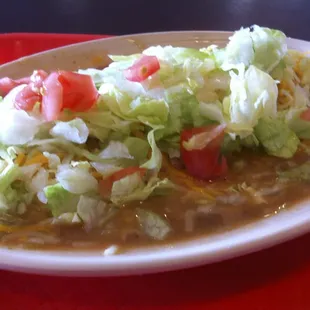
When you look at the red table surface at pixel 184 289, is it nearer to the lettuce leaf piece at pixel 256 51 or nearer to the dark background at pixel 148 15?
the lettuce leaf piece at pixel 256 51

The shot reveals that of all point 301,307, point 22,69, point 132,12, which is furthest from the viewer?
point 132,12

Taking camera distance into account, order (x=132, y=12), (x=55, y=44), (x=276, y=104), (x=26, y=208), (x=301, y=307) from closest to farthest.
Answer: (x=301, y=307) → (x=26, y=208) → (x=276, y=104) → (x=55, y=44) → (x=132, y=12)

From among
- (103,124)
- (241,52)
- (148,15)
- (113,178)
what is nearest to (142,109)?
(103,124)

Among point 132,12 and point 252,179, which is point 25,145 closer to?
point 252,179

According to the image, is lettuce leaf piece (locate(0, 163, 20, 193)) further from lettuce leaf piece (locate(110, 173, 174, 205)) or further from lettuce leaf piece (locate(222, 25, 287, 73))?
lettuce leaf piece (locate(222, 25, 287, 73))

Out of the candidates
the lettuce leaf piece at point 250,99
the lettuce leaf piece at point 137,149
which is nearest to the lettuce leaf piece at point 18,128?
the lettuce leaf piece at point 137,149

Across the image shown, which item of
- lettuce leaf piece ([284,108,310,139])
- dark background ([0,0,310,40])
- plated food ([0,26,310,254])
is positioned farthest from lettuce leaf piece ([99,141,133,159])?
dark background ([0,0,310,40])

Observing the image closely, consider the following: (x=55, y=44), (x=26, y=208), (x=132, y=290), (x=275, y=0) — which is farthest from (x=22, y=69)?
(x=275, y=0)
